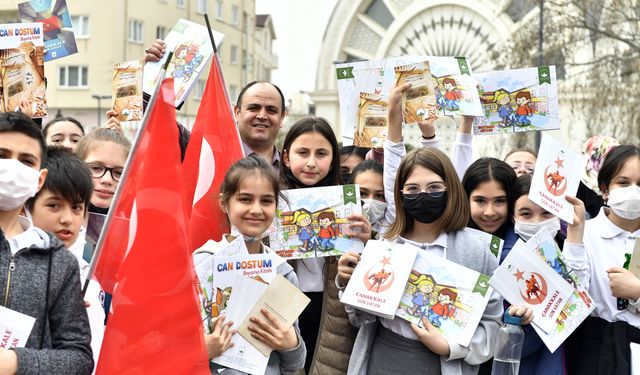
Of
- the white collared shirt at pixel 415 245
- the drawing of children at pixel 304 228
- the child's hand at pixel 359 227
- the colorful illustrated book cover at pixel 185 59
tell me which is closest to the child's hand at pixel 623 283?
the white collared shirt at pixel 415 245

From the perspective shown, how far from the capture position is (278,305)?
4188mm

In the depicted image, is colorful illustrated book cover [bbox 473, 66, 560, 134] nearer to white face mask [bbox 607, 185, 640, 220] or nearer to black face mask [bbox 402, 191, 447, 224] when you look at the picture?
white face mask [bbox 607, 185, 640, 220]

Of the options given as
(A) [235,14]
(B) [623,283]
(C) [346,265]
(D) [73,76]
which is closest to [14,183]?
(C) [346,265]

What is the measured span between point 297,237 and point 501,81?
6.52 ft

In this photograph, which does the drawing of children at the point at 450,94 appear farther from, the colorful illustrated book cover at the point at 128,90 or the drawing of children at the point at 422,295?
the colorful illustrated book cover at the point at 128,90

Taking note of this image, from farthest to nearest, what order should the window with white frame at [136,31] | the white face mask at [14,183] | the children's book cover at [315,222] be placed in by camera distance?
1. the window with white frame at [136,31]
2. the children's book cover at [315,222]
3. the white face mask at [14,183]

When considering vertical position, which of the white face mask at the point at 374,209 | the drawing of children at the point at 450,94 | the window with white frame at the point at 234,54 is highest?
the window with white frame at the point at 234,54

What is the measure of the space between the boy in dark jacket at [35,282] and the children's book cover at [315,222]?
1684 mm

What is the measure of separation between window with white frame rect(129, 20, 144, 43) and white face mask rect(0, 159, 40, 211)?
4564 centimetres

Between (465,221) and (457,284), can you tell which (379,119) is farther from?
(457,284)

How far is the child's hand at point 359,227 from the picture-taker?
5.00 metres

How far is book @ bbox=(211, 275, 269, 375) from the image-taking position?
4109 mm

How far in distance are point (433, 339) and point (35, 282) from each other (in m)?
1.98

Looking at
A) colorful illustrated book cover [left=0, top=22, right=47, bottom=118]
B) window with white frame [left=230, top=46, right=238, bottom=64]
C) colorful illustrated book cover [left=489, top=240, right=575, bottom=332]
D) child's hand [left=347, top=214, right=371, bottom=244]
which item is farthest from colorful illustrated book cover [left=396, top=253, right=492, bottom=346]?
window with white frame [left=230, top=46, right=238, bottom=64]
